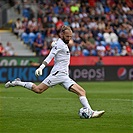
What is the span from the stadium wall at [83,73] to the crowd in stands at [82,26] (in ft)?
7.96

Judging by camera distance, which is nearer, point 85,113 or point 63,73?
point 85,113

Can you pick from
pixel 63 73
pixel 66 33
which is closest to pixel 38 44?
pixel 63 73

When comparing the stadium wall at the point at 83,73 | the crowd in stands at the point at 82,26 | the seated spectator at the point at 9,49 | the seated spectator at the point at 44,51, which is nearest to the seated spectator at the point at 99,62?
the stadium wall at the point at 83,73

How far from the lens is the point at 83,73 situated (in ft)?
112

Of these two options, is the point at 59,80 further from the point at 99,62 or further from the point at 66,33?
the point at 99,62

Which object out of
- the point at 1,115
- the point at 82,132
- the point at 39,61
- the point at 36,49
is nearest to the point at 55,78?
the point at 1,115

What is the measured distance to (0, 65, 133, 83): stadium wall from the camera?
105ft

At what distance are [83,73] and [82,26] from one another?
621 cm

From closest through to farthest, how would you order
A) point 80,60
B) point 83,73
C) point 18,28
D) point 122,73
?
1. point 83,73
2. point 122,73
3. point 80,60
4. point 18,28

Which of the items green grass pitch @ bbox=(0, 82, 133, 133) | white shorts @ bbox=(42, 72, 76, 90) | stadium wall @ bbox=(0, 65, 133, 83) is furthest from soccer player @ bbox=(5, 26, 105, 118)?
stadium wall @ bbox=(0, 65, 133, 83)

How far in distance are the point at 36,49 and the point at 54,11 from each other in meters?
4.46

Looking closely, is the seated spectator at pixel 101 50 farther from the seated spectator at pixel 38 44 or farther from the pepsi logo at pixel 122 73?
the seated spectator at pixel 38 44

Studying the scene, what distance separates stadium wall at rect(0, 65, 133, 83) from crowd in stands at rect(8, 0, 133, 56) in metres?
2.43

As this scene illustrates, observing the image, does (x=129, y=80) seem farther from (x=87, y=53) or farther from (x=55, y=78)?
(x=55, y=78)
